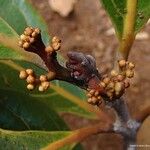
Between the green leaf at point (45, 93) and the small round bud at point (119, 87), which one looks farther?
the green leaf at point (45, 93)

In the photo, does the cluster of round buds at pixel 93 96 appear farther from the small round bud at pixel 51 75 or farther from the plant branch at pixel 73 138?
the plant branch at pixel 73 138

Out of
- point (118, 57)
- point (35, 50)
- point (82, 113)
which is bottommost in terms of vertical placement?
point (82, 113)

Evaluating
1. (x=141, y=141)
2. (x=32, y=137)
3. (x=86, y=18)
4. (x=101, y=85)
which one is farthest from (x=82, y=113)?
(x=86, y=18)

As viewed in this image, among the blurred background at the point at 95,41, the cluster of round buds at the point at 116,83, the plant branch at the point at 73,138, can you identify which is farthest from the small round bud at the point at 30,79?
the blurred background at the point at 95,41

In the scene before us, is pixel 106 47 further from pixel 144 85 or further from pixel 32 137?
pixel 32 137

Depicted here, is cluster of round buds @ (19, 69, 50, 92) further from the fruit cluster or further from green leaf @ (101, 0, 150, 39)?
green leaf @ (101, 0, 150, 39)

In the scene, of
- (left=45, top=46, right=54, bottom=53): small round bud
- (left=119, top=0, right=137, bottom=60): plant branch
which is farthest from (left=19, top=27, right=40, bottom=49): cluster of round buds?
(left=119, top=0, right=137, bottom=60): plant branch
